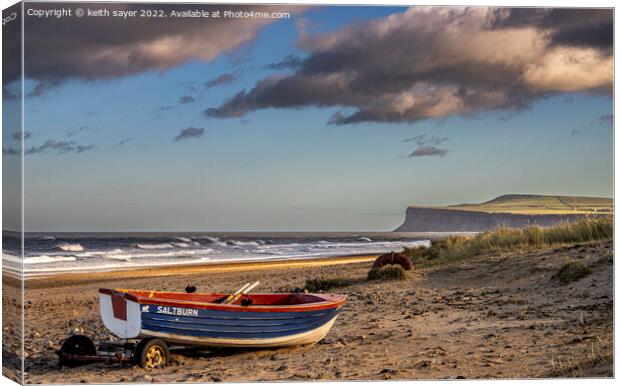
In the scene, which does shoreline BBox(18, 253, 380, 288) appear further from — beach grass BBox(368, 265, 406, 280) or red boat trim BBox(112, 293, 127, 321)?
red boat trim BBox(112, 293, 127, 321)

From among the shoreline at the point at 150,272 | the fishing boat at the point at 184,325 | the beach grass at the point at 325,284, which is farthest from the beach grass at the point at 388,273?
the shoreline at the point at 150,272

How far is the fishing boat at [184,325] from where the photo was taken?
32.0 feet

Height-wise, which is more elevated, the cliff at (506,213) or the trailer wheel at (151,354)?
the cliff at (506,213)

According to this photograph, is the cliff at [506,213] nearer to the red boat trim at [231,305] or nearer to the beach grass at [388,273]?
the beach grass at [388,273]

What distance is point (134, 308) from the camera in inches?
381

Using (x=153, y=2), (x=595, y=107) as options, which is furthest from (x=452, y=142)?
(x=153, y=2)

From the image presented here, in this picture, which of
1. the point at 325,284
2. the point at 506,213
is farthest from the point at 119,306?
the point at 506,213

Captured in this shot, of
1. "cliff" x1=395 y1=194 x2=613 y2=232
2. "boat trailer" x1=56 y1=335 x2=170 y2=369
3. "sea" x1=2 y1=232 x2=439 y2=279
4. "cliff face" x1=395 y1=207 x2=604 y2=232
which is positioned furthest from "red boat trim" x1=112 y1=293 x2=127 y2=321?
"sea" x1=2 y1=232 x2=439 y2=279

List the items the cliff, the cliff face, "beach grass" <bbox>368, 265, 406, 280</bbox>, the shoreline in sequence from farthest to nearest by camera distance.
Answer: the shoreline < "beach grass" <bbox>368, 265, 406, 280</bbox> < the cliff face < the cliff

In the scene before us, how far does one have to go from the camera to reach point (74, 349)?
10.2 meters

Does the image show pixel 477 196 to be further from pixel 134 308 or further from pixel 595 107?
pixel 134 308

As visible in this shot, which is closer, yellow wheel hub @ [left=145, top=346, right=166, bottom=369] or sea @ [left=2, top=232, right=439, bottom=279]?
yellow wheel hub @ [left=145, top=346, right=166, bottom=369]

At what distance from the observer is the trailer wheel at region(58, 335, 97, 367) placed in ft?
33.3

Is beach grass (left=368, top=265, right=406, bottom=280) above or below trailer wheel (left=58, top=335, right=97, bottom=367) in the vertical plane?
above
